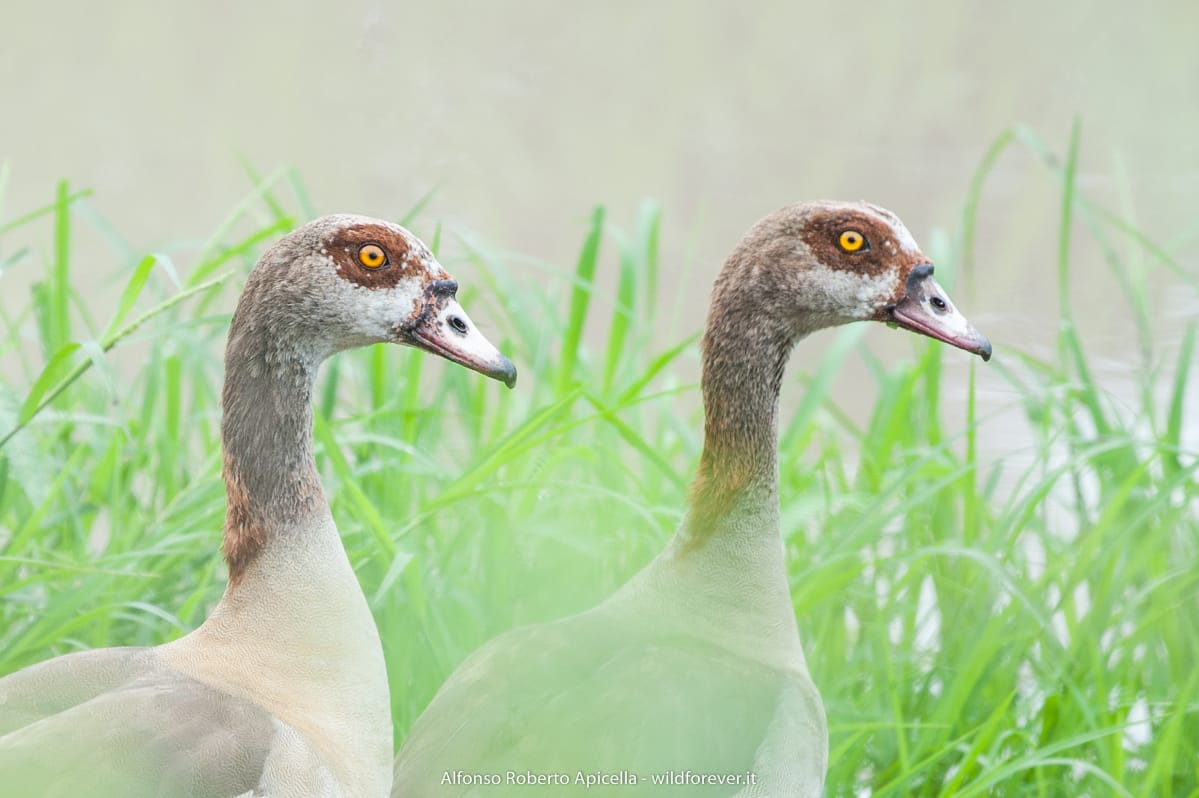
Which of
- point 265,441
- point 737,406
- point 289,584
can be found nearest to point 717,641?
point 737,406

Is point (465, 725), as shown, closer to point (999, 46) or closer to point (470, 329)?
point (470, 329)

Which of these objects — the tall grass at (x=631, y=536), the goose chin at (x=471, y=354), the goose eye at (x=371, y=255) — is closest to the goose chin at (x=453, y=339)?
the goose chin at (x=471, y=354)

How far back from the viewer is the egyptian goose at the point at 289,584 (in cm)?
239

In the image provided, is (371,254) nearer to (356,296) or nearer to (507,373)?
(356,296)

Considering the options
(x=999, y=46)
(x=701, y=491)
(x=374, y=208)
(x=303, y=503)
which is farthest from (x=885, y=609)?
(x=999, y=46)

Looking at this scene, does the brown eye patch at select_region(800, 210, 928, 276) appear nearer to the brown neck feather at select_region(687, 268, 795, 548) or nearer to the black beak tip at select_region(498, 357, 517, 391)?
the brown neck feather at select_region(687, 268, 795, 548)

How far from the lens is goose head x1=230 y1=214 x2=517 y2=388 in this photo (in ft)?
8.30

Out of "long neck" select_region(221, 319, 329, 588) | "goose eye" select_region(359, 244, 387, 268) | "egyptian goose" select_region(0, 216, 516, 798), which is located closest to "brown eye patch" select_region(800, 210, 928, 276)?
"egyptian goose" select_region(0, 216, 516, 798)

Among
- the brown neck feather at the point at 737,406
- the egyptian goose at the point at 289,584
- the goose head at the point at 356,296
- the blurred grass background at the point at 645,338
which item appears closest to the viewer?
the egyptian goose at the point at 289,584

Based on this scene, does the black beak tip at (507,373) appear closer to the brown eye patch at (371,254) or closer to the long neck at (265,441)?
the brown eye patch at (371,254)

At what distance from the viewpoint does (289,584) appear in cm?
257

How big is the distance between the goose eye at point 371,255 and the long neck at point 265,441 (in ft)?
0.63

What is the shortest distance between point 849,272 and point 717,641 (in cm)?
73

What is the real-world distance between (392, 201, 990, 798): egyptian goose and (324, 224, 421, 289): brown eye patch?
0.69 meters
